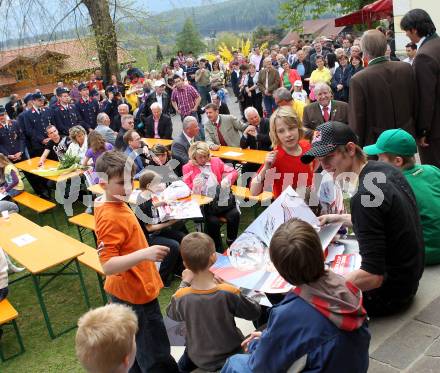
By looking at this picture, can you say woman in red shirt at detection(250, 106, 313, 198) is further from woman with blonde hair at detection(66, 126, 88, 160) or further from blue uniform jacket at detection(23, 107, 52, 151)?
blue uniform jacket at detection(23, 107, 52, 151)

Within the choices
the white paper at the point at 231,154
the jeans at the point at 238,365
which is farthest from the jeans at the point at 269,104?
the jeans at the point at 238,365

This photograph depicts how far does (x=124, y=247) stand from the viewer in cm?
283

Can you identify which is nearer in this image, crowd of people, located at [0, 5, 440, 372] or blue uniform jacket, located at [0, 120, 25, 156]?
crowd of people, located at [0, 5, 440, 372]

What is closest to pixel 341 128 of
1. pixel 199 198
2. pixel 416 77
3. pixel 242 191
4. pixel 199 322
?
pixel 199 322

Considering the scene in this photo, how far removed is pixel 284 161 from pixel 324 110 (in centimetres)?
307

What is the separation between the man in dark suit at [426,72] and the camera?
415cm

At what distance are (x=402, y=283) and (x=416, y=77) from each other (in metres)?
2.35

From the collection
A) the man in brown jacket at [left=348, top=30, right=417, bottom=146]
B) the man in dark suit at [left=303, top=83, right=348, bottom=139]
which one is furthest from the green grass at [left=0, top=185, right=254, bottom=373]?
the man in brown jacket at [left=348, top=30, right=417, bottom=146]

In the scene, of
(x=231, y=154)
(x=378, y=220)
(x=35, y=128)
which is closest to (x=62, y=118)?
(x=35, y=128)

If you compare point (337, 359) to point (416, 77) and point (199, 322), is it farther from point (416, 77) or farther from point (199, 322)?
point (416, 77)

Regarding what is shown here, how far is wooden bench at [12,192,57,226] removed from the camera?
7.02 metres

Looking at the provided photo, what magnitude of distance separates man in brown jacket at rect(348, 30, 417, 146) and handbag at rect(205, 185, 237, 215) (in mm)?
1899

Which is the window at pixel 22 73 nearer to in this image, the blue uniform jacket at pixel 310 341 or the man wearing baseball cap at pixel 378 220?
the man wearing baseball cap at pixel 378 220

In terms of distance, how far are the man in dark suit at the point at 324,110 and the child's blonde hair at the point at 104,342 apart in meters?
4.81
